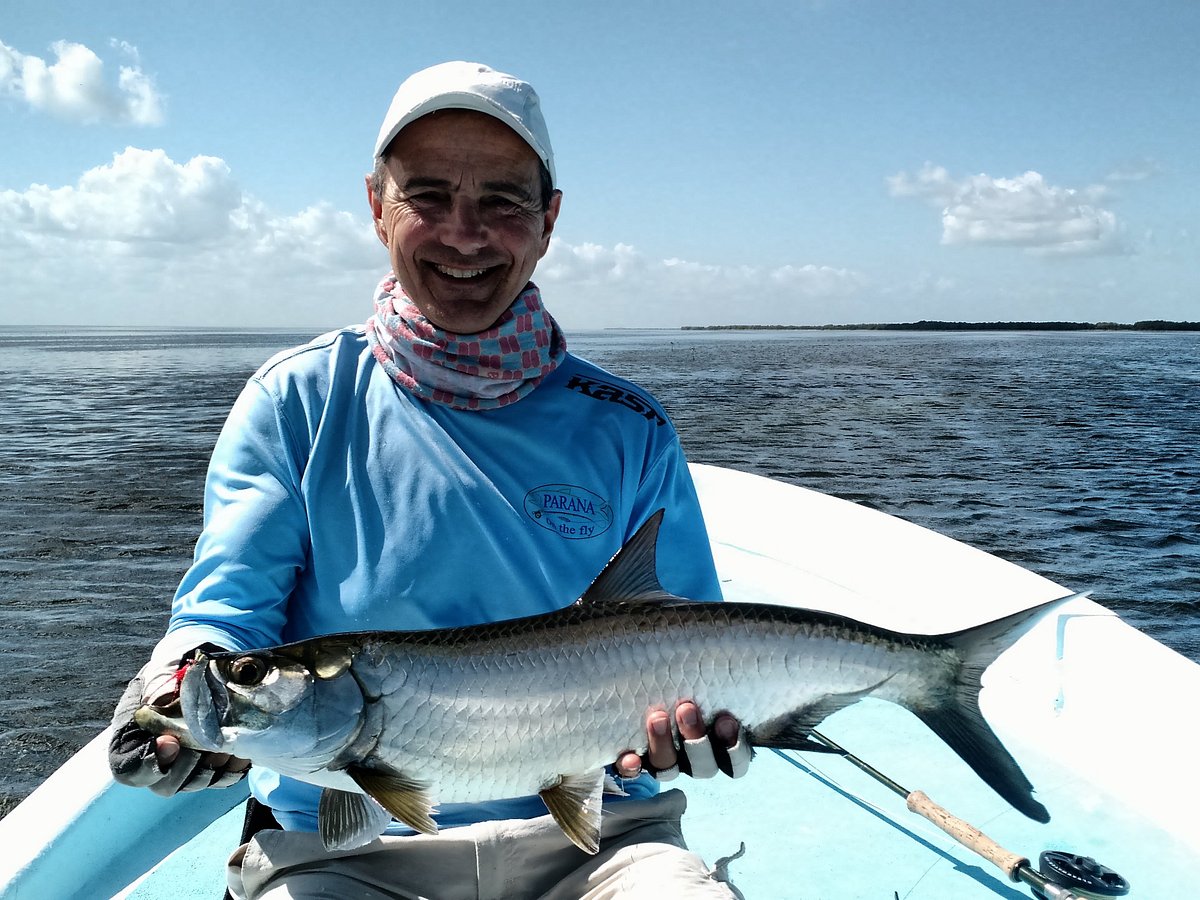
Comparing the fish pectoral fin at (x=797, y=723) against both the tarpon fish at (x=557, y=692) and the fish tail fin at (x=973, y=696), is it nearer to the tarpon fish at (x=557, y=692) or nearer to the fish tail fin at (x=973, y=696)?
the tarpon fish at (x=557, y=692)

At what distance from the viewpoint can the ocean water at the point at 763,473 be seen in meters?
10.3

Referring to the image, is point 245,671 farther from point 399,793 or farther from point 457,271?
point 457,271

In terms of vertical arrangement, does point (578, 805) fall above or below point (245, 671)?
below

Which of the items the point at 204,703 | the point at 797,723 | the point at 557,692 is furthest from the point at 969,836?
the point at 204,703

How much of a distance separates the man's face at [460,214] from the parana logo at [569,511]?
654 millimetres

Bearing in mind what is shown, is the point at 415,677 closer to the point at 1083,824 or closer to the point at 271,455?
the point at 271,455

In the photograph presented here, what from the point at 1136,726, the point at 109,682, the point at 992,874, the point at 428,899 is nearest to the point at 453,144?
the point at 428,899

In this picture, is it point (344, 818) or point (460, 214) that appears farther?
point (460, 214)

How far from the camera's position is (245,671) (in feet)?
7.23

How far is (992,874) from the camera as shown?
173 inches

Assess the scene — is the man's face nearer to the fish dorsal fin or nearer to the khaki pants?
the fish dorsal fin

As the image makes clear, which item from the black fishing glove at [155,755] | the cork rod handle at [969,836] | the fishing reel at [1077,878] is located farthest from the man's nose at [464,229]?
the fishing reel at [1077,878]

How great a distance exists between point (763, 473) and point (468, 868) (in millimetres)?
17969

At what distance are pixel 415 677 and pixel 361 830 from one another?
463 mm
